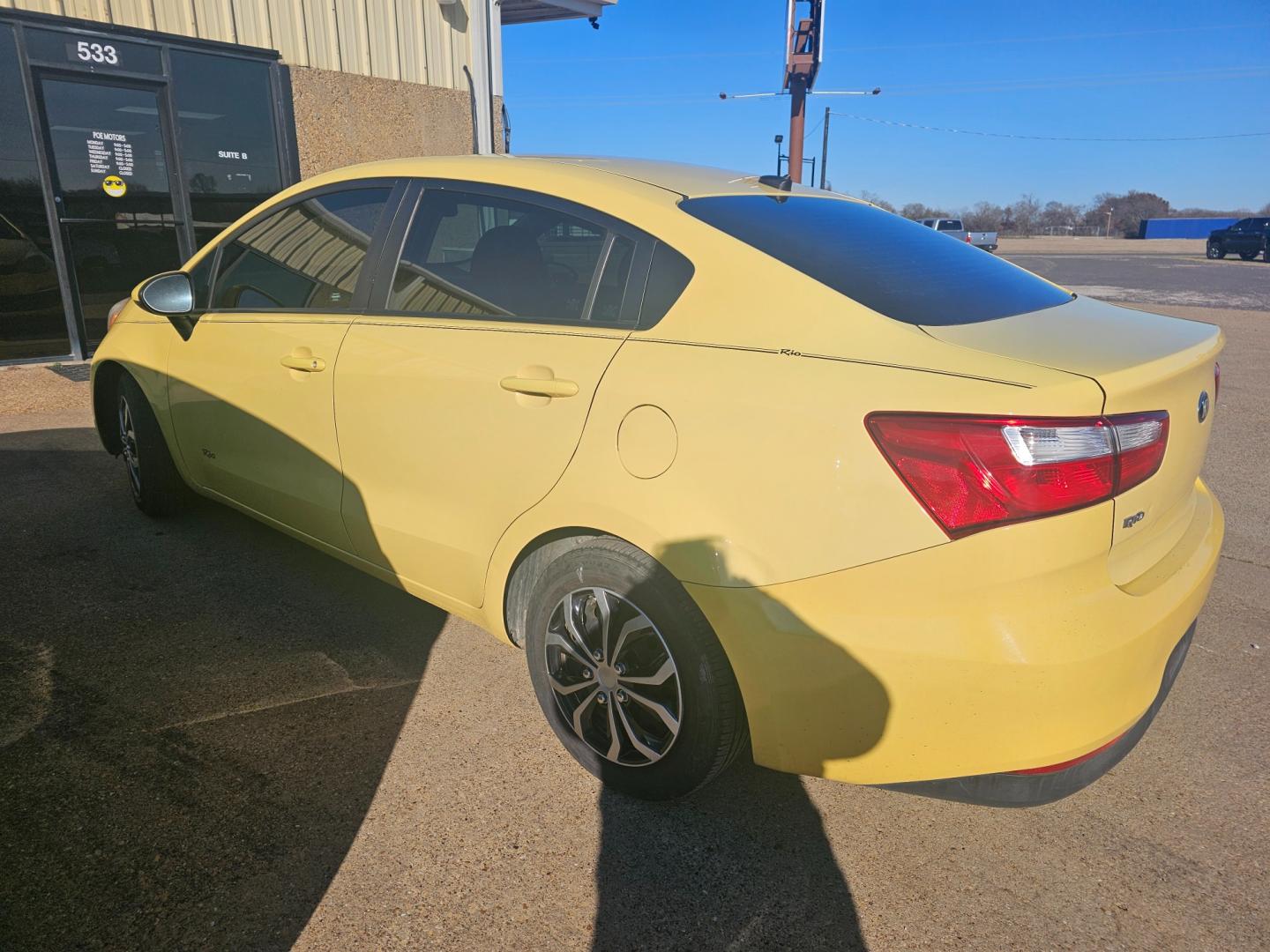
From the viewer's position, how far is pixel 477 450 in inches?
100

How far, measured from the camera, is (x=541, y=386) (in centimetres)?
237

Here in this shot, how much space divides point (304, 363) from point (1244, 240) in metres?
41.6

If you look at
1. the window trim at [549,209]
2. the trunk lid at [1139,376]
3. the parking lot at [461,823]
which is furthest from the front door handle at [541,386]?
the parking lot at [461,823]

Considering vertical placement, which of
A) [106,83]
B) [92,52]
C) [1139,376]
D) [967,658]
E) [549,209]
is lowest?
[967,658]

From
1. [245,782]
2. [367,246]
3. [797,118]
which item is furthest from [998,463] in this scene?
[797,118]

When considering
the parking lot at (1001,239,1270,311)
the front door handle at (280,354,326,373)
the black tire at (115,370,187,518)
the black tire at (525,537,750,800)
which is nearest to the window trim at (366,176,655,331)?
the front door handle at (280,354,326,373)

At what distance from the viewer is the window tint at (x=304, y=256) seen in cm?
310

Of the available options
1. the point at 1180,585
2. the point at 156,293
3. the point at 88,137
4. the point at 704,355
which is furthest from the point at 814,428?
the point at 88,137

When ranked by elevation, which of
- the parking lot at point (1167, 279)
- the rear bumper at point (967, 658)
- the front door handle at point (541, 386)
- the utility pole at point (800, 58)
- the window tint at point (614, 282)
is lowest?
the parking lot at point (1167, 279)

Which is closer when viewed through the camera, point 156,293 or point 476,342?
point 476,342

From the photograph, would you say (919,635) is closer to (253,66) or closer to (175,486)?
(175,486)

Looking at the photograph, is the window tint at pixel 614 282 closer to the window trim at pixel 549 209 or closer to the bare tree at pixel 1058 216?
the window trim at pixel 549 209

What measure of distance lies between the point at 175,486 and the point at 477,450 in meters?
2.51

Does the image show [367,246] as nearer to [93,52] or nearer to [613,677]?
[613,677]
